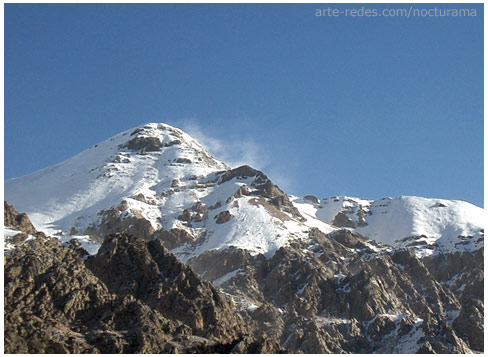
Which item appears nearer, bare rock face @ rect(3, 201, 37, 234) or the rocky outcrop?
the rocky outcrop

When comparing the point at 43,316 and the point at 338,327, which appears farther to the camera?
the point at 338,327

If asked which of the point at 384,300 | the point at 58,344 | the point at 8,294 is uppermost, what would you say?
the point at 384,300

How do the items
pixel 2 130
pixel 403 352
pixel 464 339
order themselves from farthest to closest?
pixel 464 339 → pixel 403 352 → pixel 2 130

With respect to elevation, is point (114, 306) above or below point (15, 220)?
below

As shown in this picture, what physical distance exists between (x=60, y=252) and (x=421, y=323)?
87417 mm

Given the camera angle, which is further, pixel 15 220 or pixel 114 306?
pixel 15 220

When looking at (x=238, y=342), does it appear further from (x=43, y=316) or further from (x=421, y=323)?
(x=421, y=323)

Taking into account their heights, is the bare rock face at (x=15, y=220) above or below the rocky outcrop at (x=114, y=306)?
above

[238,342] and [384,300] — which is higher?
[384,300]

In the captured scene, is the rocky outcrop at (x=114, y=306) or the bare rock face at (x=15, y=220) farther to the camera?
the bare rock face at (x=15, y=220)

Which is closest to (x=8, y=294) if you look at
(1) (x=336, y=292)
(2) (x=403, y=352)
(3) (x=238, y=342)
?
(3) (x=238, y=342)

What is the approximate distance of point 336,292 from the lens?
655 ft

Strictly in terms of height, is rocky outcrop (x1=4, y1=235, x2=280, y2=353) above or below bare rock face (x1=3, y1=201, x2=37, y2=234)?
below

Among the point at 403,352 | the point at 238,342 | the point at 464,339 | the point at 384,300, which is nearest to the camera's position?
the point at 238,342
